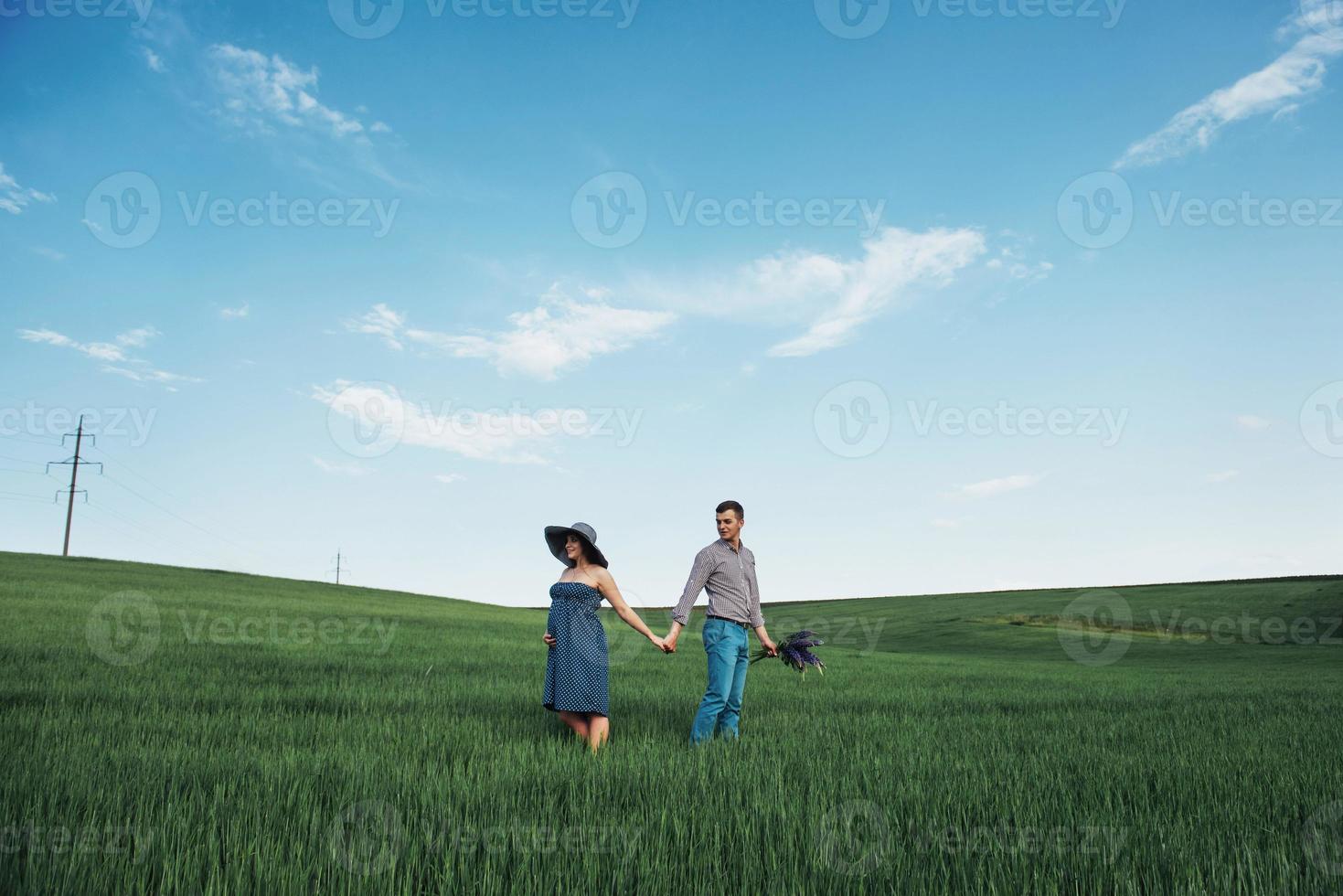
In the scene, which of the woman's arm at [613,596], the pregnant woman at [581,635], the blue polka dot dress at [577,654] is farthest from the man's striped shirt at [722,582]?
the blue polka dot dress at [577,654]

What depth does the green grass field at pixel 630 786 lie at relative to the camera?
11.4 ft

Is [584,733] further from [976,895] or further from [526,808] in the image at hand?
[976,895]

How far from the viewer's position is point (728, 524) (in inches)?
298

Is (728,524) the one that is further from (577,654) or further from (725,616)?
(577,654)

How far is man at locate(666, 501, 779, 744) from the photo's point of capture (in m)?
7.33

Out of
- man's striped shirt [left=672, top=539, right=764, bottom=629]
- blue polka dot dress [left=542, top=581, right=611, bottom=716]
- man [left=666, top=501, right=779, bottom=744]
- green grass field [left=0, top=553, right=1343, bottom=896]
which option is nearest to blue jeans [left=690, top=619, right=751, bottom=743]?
man [left=666, top=501, right=779, bottom=744]

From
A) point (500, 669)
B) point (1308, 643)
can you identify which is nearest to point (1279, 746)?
point (500, 669)

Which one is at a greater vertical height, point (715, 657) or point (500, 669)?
point (715, 657)

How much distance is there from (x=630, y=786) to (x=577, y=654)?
205cm

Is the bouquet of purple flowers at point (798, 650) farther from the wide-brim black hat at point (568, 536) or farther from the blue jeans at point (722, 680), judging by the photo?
the wide-brim black hat at point (568, 536)

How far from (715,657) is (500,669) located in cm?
896

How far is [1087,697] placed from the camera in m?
13.5

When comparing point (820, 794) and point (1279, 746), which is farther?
point (1279, 746)

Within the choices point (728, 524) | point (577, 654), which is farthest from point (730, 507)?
point (577, 654)
